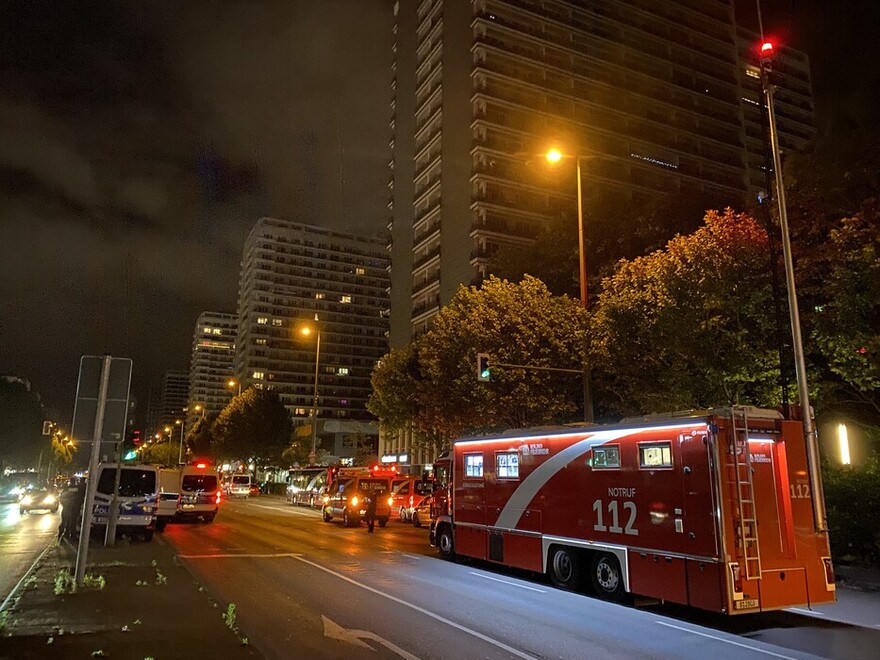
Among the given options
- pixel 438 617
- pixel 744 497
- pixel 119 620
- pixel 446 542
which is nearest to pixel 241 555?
pixel 446 542

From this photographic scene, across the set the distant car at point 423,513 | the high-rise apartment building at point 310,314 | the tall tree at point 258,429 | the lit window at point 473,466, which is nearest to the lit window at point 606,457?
the lit window at point 473,466

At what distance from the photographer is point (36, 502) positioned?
114 feet

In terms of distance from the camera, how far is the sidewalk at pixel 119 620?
23.6ft

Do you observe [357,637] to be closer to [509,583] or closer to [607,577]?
[607,577]

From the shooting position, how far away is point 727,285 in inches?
680

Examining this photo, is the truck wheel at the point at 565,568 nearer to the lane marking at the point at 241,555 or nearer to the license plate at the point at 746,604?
the license plate at the point at 746,604

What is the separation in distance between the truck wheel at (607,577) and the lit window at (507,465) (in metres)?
2.68

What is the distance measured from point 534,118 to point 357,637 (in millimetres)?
64288

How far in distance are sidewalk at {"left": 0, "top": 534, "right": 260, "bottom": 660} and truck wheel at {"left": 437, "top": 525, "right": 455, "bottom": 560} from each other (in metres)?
6.29

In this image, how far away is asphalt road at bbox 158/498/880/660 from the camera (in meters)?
8.02

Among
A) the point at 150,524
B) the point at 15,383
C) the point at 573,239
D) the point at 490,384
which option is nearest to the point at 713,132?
the point at 573,239

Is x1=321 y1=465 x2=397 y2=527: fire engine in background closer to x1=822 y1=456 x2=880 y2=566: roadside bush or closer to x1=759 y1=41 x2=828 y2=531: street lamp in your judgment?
x1=822 y1=456 x2=880 y2=566: roadside bush

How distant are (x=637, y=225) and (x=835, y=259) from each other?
1547cm

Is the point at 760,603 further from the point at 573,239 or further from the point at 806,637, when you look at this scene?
the point at 573,239
